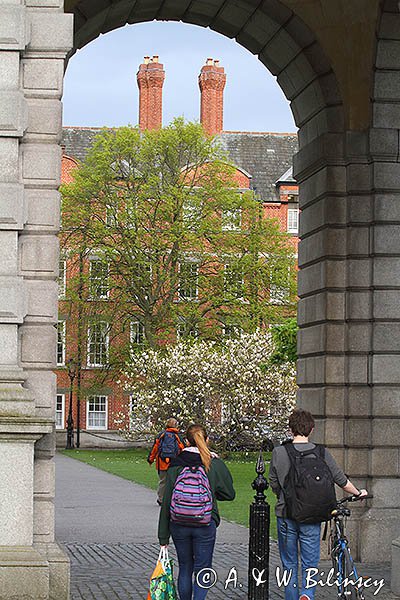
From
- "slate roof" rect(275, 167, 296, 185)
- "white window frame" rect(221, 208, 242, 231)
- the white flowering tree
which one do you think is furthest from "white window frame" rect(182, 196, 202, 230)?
the white flowering tree

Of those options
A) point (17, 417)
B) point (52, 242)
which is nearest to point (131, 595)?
point (17, 417)

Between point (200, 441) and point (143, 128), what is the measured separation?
2325 inches

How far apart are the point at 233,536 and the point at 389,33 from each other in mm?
7923

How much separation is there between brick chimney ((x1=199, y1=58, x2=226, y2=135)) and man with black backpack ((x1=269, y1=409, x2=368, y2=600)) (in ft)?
194

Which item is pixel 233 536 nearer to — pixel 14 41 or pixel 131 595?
pixel 131 595

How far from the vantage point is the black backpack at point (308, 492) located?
10.2 metres

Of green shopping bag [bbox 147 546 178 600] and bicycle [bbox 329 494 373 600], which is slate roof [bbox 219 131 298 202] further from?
green shopping bag [bbox 147 546 178 600]

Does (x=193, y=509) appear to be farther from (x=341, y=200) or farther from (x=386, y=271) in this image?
(x=341, y=200)

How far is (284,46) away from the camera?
663 inches

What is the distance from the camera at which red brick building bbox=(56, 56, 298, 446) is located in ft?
203

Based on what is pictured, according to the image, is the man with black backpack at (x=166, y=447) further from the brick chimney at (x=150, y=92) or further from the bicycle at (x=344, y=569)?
the brick chimney at (x=150, y=92)

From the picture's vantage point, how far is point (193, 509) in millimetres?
10227

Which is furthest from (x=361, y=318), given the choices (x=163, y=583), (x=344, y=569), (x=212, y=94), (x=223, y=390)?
(x=212, y=94)

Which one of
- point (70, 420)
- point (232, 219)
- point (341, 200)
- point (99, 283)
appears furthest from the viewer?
point (232, 219)
